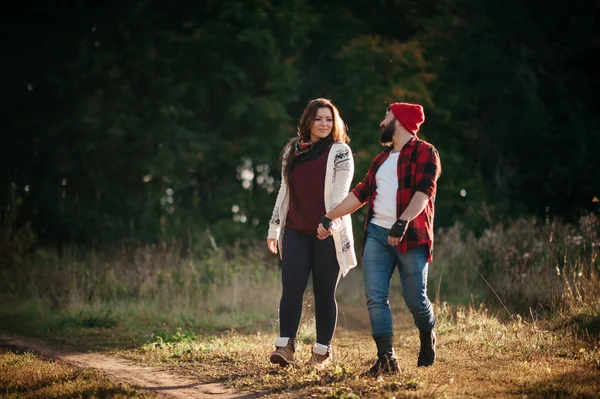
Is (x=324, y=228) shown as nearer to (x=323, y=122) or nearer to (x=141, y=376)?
(x=323, y=122)

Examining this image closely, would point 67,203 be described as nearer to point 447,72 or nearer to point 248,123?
point 248,123

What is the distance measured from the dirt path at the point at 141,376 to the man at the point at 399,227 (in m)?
1.08

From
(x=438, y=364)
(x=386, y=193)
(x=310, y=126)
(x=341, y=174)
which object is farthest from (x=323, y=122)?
(x=438, y=364)

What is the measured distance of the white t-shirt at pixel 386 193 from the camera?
17.0ft

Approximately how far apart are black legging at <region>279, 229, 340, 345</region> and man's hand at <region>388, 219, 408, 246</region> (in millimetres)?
777

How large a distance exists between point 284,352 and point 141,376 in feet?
4.12

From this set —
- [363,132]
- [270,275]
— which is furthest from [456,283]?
[363,132]

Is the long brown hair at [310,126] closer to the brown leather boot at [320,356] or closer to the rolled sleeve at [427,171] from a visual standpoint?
the rolled sleeve at [427,171]

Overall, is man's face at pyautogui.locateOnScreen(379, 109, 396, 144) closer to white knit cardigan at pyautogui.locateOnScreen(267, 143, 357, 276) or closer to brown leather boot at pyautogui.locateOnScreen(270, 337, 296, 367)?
white knit cardigan at pyautogui.locateOnScreen(267, 143, 357, 276)

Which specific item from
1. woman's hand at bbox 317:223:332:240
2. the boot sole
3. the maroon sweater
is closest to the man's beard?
the maroon sweater

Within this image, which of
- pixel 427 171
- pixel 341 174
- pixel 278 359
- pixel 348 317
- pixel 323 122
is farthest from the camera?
pixel 348 317

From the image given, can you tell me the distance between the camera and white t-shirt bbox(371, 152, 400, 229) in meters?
5.17

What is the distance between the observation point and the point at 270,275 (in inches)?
443

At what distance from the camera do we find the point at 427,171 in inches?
199
